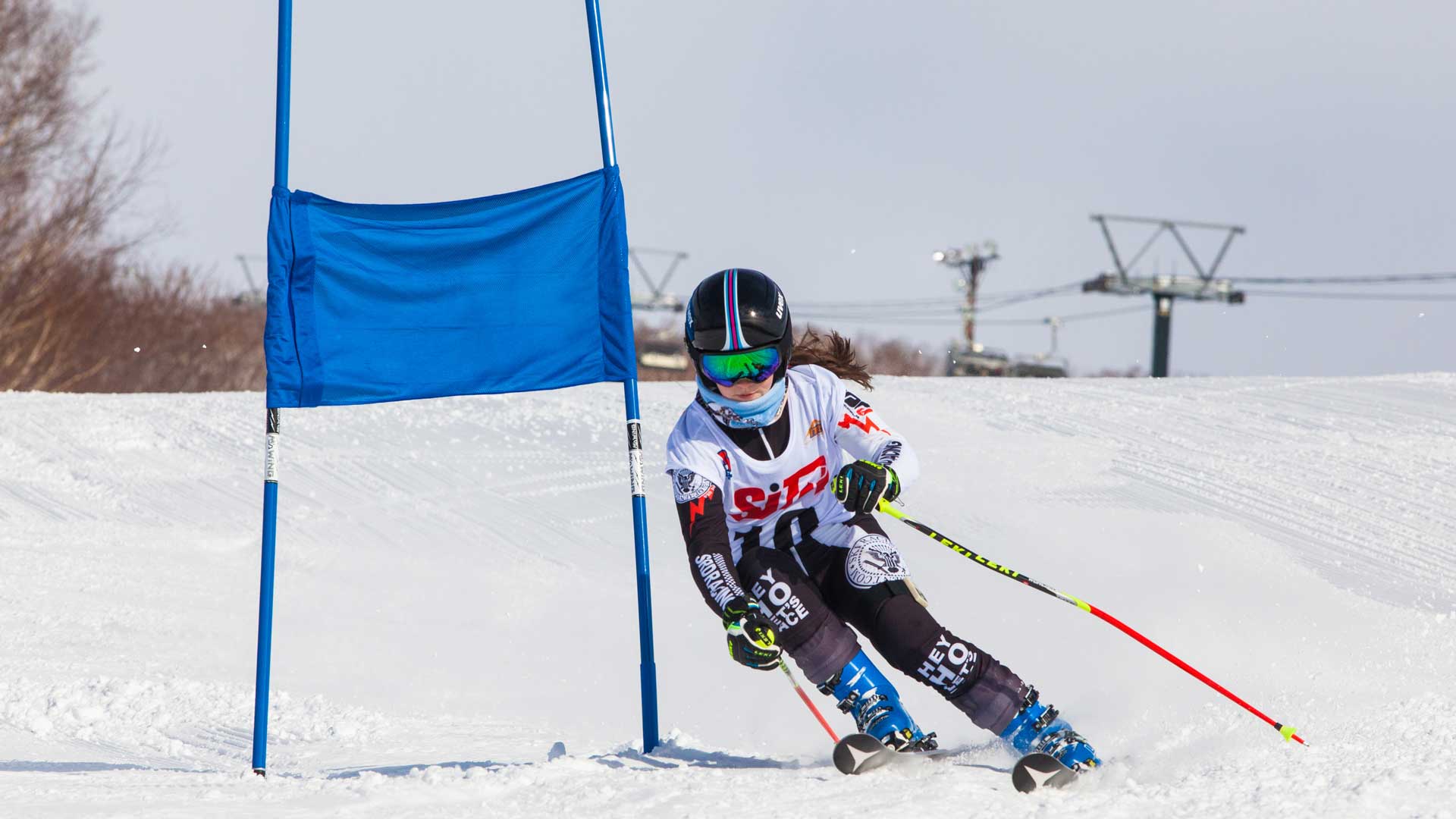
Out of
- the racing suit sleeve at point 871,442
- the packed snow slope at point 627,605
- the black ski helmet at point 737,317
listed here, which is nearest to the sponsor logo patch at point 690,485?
the black ski helmet at point 737,317

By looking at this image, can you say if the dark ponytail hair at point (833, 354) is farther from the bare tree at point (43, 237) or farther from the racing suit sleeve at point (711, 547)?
the bare tree at point (43, 237)

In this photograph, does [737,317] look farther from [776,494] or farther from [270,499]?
[270,499]

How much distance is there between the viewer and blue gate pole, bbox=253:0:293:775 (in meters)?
4.38

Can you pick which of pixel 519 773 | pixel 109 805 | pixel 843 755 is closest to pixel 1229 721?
pixel 843 755

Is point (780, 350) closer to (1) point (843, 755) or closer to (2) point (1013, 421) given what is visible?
(1) point (843, 755)

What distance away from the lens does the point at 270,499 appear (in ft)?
14.9

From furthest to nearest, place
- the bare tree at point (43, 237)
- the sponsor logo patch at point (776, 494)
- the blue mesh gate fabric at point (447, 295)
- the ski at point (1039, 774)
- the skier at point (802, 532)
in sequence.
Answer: the bare tree at point (43, 237) → the blue mesh gate fabric at point (447, 295) → the sponsor logo patch at point (776, 494) → the skier at point (802, 532) → the ski at point (1039, 774)

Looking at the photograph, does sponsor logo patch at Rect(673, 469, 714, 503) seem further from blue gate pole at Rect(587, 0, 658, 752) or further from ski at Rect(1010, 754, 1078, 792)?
ski at Rect(1010, 754, 1078, 792)

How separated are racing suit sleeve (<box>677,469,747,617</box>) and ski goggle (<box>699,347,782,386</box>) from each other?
1.02 feet

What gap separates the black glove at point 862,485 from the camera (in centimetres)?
375

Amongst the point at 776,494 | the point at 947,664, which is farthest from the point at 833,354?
the point at 947,664

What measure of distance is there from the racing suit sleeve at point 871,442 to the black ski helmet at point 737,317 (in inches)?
10.5

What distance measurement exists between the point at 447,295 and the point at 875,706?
2178mm

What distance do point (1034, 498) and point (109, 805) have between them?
7.14m
